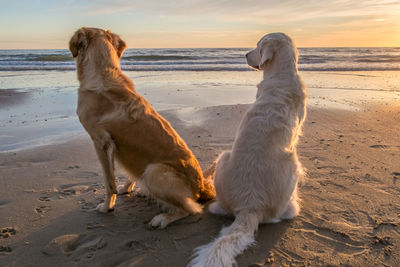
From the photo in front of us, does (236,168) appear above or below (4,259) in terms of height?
above

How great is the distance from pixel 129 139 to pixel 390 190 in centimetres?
334

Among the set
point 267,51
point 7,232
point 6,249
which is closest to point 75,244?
point 6,249

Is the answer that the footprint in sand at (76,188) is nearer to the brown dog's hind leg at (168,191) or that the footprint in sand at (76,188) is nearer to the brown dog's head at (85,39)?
the brown dog's hind leg at (168,191)

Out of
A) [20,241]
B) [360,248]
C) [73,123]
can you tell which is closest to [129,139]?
[20,241]

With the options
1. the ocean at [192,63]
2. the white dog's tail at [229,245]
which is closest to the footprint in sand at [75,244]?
the white dog's tail at [229,245]

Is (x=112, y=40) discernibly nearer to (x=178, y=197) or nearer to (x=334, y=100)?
(x=178, y=197)

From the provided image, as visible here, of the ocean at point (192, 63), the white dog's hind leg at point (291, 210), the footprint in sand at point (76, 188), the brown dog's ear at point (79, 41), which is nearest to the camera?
the white dog's hind leg at point (291, 210)

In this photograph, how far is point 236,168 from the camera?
2.90m

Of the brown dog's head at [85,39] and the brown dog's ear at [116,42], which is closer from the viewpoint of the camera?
the brown dog's head at [85,39]

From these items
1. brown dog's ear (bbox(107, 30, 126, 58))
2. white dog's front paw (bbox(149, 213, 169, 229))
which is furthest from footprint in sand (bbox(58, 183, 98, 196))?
brown dog's ear (bbox(107, 30, 126, 58))

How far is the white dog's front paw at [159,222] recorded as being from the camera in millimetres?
2988

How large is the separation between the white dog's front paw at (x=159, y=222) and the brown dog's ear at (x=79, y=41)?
2.06m

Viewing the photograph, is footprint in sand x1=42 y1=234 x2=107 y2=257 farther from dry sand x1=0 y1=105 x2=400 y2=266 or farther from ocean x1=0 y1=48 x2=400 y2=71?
ocean x1=0 y1=48 x2=400 y2=71

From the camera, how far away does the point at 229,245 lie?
2.44 metres
